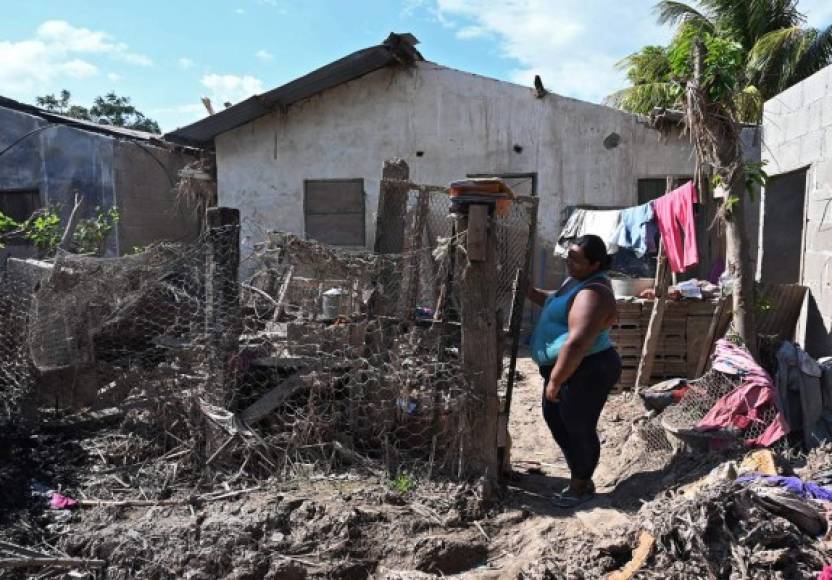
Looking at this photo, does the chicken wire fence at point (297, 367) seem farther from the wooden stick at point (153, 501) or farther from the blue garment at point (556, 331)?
the blue garment at point (556, 331)

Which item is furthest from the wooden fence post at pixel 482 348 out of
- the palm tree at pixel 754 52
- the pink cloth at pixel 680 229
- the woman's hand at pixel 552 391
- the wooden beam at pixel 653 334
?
the palm tree at pixel 754 52

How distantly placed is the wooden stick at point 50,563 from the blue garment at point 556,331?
2.64m

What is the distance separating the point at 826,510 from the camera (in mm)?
2760

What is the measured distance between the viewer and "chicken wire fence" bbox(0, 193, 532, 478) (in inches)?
145

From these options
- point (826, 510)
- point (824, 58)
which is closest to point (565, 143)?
point (826, 510)

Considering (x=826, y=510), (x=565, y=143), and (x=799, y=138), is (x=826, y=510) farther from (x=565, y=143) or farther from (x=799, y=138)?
(x=565, y=143)

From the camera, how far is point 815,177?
516 centimetres

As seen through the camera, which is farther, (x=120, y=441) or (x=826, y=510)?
(x=120, y=441)

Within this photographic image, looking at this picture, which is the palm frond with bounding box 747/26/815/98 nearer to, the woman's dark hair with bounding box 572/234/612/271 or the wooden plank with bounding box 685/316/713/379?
the wooden plank with bounding box 685/316/713/379

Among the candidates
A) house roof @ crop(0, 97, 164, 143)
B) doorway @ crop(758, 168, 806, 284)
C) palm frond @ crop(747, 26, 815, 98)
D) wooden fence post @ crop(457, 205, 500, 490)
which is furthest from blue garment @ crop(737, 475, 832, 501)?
palm frond @ crop(747, 26, 815, 98)

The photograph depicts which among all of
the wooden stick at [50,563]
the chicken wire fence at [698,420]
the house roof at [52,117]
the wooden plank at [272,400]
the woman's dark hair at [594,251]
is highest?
the house roof at [52,117]

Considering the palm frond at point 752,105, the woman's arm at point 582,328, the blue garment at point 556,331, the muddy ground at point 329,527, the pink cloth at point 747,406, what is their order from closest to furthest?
the muddy ground at point 329,527
the woman's arm at point 582,328
the blue garment at point 556,331
the pink cloth at point 747,406
the palm frond at point 752,105

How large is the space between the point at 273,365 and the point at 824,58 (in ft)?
52.6

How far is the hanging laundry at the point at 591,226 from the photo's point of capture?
25.2 feet
